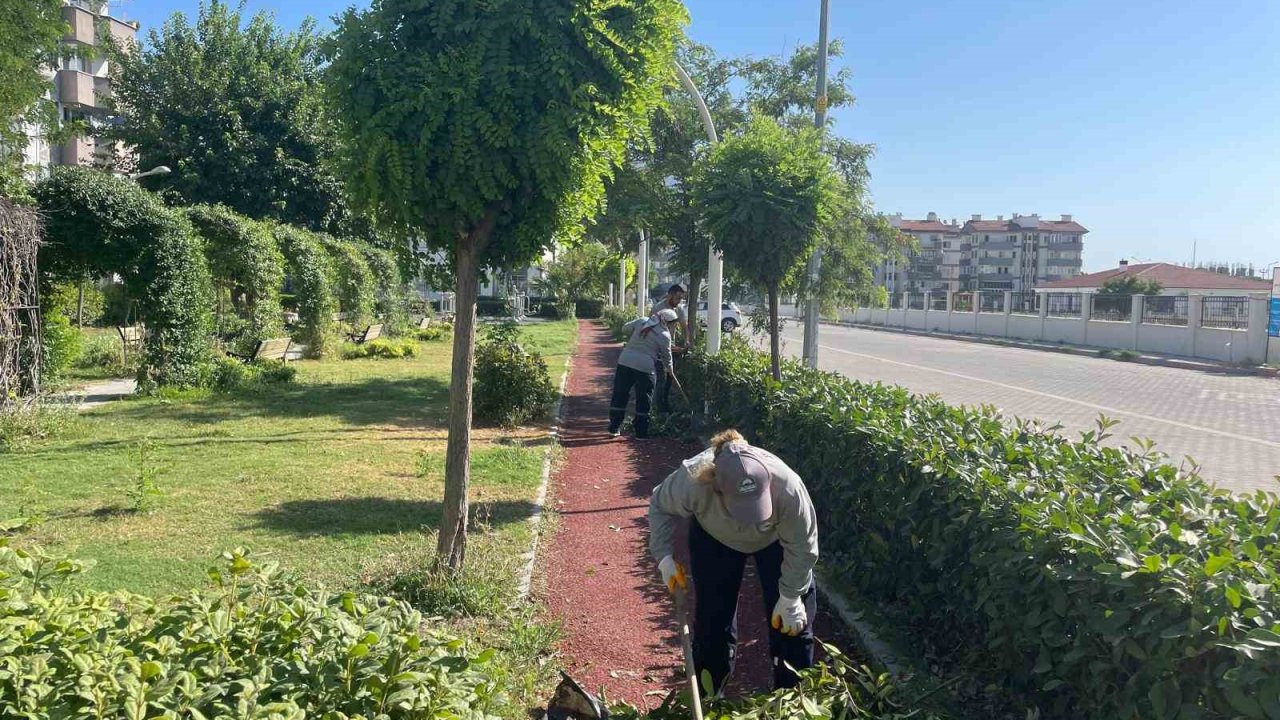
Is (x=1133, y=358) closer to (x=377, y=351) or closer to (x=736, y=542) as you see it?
(x=377, y=351)

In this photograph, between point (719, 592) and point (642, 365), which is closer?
point (719, 592)

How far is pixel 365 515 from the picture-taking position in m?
7.07

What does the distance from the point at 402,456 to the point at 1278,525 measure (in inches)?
315

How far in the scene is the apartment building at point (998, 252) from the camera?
124 metres

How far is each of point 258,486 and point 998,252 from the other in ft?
432

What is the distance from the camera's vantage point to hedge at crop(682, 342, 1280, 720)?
100 inches

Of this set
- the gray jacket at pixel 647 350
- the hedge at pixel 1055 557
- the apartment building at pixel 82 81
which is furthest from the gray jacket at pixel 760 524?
the apartment building at pixel 82 81

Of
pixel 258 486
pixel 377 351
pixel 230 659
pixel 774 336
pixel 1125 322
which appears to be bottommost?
pixel 258 486

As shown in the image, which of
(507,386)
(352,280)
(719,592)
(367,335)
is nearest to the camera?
(719,592)

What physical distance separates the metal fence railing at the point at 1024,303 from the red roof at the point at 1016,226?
95.1 metres

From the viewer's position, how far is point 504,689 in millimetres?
3732

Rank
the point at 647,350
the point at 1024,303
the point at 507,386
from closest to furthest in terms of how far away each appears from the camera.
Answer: the point at 647,350, the point at 507,386, the point at 1024,303

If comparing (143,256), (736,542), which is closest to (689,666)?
(736,542)

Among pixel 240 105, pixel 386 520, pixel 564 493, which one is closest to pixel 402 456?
pixel 564 493
